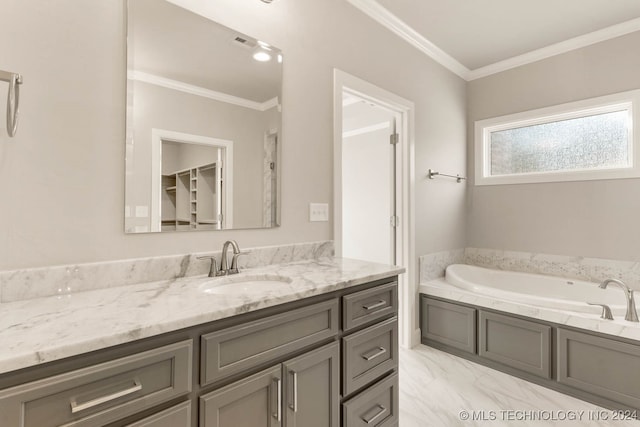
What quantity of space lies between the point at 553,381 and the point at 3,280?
3.07 m

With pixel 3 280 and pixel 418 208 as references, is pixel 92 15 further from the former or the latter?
pixel 418 208

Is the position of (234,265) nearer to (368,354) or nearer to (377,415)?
(368,354)

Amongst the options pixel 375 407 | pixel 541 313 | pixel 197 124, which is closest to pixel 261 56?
pixel 197 124

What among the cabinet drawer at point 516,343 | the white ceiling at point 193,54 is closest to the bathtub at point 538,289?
the cabinet drawer at point 516,343

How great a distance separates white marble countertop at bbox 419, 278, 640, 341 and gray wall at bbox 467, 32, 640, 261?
3.33ft

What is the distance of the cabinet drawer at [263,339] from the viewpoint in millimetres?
936

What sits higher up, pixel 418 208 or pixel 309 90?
pixel 309 90

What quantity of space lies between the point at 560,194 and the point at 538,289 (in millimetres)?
945

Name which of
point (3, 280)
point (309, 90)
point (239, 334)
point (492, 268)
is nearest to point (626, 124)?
point (492, 268)

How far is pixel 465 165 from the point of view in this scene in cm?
356

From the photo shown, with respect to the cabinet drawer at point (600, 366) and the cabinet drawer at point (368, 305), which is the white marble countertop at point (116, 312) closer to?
the cabinet drawer at point (368, 305)

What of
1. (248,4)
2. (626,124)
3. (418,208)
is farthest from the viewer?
(418,208)

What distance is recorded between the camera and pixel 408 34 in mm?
2693

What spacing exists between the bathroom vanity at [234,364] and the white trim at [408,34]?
6.50 feet
